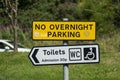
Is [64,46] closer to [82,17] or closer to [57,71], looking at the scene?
[57,71]

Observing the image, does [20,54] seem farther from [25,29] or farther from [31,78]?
[25,29]

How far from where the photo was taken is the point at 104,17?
27438 mm

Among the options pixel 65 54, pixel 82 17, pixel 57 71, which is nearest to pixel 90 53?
pixel 65 54

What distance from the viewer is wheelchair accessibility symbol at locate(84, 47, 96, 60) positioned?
629 centimetres

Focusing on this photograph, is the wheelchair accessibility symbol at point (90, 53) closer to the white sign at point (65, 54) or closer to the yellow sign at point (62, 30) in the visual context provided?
the white sign at point (65, 54)

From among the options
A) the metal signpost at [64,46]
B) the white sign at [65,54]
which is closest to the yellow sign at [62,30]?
the metal signpost at [64,46]

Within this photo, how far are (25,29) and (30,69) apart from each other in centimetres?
1537

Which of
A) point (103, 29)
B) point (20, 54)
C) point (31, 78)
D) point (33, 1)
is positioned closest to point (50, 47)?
point (31, 78)

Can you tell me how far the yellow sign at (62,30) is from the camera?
636 centimetres

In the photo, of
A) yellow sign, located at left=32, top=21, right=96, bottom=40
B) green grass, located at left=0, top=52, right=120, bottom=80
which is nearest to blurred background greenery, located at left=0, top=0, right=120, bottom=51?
green grass, located at left=0, top=52, right=120, bottom=80

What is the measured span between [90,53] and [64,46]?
0.39 metres

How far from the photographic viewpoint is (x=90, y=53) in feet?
20.8

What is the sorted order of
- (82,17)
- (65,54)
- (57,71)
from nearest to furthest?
1. (65,54)
2. (57,71)
3. (82,17)

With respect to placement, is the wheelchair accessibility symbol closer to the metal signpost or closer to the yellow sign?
the metal signpost
